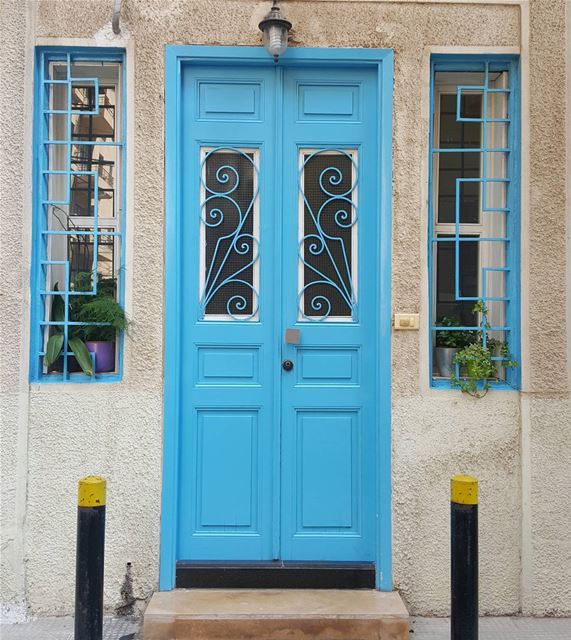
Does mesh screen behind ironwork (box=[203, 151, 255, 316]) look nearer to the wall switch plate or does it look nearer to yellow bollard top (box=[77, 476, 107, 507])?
the wall switch plate

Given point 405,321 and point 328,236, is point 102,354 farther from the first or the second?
point 405,321

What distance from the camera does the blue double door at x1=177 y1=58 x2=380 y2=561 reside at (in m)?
4.05

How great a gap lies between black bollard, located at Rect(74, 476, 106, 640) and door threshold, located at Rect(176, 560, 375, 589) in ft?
4.06

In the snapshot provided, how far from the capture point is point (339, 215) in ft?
13.6

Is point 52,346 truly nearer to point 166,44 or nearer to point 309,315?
point 309,315

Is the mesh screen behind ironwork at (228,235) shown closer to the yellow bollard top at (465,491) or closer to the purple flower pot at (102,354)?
the purple flower pot at (102,354)

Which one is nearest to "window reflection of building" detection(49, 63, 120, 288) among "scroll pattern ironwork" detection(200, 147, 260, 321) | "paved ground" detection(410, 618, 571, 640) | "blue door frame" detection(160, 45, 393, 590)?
"blue door frame" detection(160, 45, 393, 590)

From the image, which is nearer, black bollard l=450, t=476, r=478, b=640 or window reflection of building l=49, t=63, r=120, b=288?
black bollard l=450, t=476, r=478, b=640

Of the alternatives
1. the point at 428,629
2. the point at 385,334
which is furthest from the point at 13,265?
the point at 428,629

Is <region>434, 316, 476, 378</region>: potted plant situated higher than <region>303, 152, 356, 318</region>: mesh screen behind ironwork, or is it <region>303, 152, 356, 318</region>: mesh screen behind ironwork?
<region>303, 152, 356, 318</region>: mesh screen behind ironwork

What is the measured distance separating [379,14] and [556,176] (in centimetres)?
140

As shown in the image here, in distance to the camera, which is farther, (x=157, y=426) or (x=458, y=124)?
(x=458, y=124)

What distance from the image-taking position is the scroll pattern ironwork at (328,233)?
4125mm

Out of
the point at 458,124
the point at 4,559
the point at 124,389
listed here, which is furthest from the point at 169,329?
the point at 458,124
